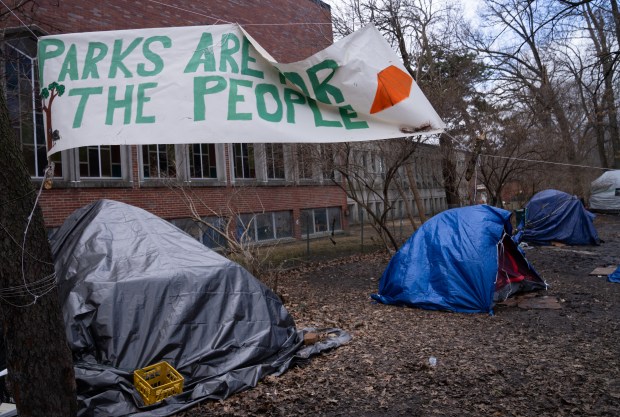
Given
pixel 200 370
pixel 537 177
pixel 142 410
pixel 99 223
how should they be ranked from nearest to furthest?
pixel 142 410
pixel 200 370
pixel 99 223
pixel 537 177

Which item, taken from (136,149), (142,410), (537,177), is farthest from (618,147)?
(142,410)

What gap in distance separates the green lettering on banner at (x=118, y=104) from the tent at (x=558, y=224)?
52.1 ft

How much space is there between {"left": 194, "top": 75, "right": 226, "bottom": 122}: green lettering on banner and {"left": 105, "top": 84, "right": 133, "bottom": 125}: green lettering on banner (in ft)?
1.16

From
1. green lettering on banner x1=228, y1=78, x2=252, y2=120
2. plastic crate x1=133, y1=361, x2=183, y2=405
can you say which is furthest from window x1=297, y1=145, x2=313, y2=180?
green lettering on banner x1=228, y1=78, x2=252, y2=120

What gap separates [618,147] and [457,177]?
18695 mm

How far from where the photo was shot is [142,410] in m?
4.27

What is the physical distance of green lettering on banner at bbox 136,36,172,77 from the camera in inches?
109

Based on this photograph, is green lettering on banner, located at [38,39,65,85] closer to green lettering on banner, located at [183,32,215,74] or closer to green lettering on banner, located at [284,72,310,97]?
green lettering on banner, located at [183,32,215,74]

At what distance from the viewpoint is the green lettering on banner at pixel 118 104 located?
2629 mm

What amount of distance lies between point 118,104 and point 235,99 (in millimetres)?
629

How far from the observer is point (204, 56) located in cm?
283

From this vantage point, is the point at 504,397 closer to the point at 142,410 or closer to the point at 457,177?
the point at 142,410

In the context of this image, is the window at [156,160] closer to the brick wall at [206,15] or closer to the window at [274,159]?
the window at [274,159]

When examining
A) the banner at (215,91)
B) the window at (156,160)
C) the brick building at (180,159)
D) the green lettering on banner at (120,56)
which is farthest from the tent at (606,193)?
the green lettering on banner at (120,56)
